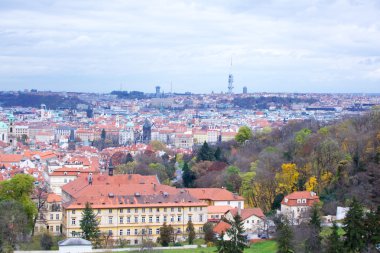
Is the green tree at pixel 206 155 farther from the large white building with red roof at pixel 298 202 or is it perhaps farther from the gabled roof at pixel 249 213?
the gabled roof at pixel 249 213

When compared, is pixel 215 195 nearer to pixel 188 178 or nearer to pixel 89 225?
→ pixel 188 178

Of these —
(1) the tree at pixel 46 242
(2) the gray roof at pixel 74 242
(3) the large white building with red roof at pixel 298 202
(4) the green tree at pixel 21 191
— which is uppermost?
(4) the green tree at pixel 21 191

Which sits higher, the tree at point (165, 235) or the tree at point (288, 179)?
the tree at point (288, 179)

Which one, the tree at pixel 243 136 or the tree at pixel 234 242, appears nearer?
the tree at pixel 234 242

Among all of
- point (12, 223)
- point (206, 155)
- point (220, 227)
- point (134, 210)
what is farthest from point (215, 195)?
point (206, 155)

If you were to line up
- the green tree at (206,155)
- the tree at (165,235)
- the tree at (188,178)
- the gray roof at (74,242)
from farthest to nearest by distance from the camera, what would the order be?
the green tree at (206,155) < the tree at (188,178) < the tree at (165,235) < the gray roof at (74,242)

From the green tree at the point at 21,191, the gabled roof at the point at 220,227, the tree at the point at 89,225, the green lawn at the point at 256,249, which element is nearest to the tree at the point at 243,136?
the gabled roof at the point at 220,227

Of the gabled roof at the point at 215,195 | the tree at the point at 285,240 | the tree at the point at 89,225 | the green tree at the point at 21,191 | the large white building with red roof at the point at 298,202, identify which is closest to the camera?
the tree at the point at 285,240
